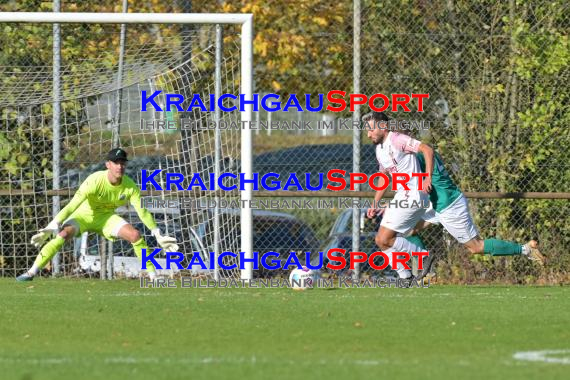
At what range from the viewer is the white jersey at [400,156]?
12547 mm

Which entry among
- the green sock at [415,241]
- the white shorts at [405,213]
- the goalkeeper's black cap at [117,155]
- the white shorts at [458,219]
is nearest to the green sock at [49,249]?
the goalkeeper's black cap at [117,155]

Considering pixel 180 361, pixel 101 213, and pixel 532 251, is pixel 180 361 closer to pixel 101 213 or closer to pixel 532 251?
pixel 101 213

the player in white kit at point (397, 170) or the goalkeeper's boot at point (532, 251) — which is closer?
the player in white kit at point (397, 170)

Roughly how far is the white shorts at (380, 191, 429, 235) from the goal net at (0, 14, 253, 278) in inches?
84.4

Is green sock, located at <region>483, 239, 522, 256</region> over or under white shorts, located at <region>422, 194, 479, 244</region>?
under

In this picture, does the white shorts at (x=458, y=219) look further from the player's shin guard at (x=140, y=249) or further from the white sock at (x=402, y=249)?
the player's shin guard at (x=140, y=249)

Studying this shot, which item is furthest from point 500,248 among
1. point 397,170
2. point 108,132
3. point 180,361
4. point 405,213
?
point 180,361

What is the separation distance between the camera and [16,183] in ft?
48.3

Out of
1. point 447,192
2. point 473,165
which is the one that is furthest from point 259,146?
point 447,192

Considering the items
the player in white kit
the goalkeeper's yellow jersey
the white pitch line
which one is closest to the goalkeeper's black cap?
the goalkeeper's yellow jersey

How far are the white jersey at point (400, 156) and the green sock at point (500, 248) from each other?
1083 millimetres

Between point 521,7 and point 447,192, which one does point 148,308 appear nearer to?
point 447,192

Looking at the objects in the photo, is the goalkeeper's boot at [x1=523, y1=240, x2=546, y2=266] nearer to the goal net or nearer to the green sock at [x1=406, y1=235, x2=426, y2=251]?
the green sock at [x1=406, y1=235, x2=426, y2=251]

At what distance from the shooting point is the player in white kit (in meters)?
12.5
